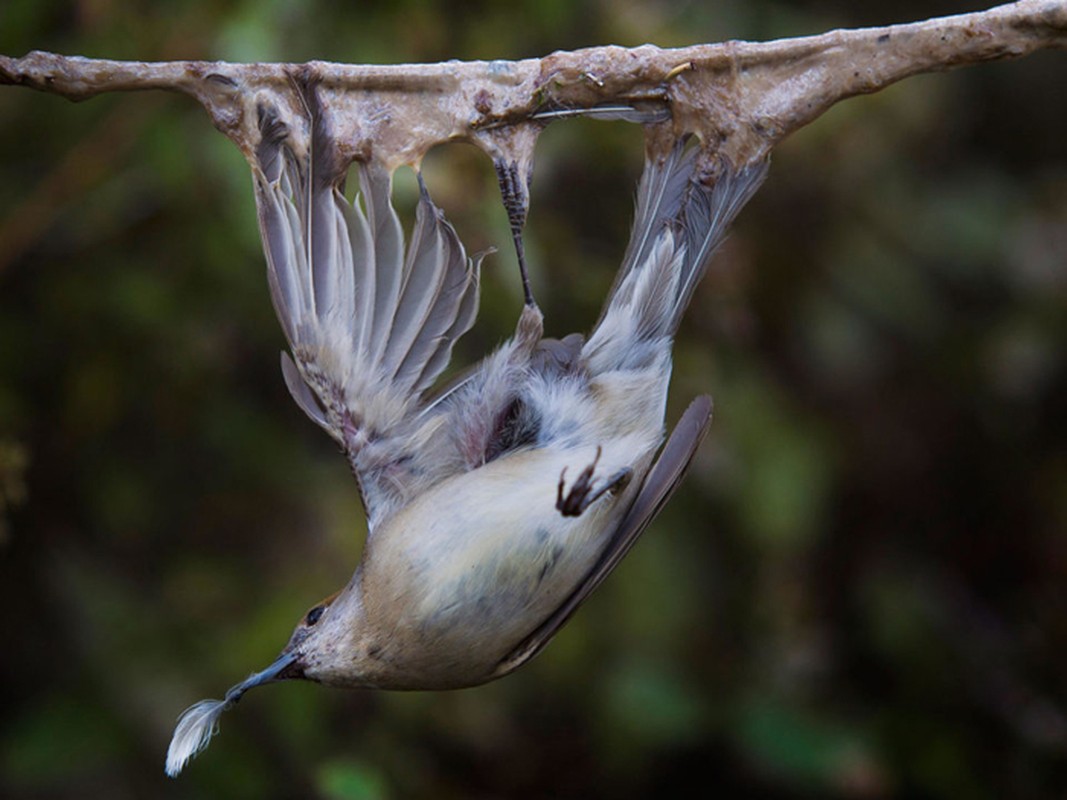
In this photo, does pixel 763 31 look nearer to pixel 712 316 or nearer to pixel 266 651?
pixel 712 316

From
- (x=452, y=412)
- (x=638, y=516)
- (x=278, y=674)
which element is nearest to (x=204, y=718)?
(x=278, y=674)

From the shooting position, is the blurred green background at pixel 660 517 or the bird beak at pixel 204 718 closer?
the bird beak at pixel 204 718

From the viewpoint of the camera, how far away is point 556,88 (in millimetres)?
2188

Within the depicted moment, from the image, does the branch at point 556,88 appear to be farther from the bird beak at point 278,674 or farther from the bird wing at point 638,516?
the bird beak at point 278,674

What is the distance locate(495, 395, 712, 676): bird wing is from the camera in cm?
231

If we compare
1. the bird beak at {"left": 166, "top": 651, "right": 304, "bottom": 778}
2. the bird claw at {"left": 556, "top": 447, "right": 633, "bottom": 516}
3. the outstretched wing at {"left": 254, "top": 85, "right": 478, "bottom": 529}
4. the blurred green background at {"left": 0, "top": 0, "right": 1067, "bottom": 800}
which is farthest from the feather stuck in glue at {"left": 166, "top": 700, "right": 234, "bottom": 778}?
the bird claw at {"left": 556, "top": 447, "right": 633, "bottom": 516}

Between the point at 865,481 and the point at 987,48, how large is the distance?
3118 mm

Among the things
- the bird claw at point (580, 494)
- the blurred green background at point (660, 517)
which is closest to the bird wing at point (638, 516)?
the bird claw at point (580, 494)

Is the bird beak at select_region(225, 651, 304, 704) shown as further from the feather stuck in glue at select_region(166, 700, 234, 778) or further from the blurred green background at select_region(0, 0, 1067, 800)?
the blurred green background at select_region(0, 0, 1067, 800)

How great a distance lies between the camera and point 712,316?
3.56 m

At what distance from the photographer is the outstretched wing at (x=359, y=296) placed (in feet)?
7.22

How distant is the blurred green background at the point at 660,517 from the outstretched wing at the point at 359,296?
1.43 feet

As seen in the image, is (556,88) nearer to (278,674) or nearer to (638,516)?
(638,516)

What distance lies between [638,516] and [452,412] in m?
0.41
